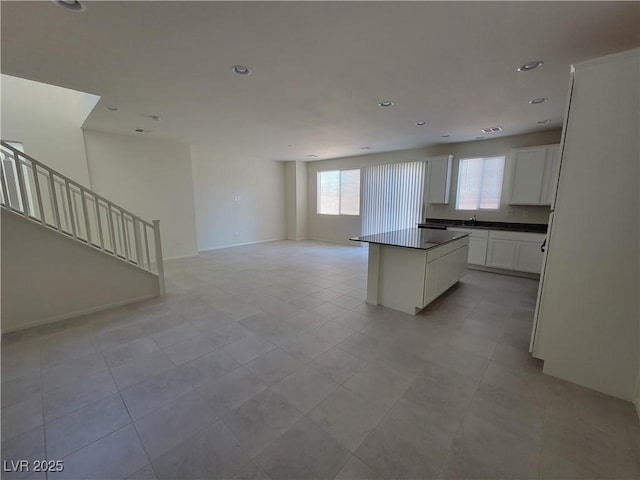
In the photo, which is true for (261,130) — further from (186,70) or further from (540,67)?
(540,67)

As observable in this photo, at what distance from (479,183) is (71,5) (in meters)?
6.37

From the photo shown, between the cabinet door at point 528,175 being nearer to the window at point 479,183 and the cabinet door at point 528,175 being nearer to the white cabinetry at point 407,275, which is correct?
the window at point 479,183

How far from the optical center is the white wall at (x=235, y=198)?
6.80m

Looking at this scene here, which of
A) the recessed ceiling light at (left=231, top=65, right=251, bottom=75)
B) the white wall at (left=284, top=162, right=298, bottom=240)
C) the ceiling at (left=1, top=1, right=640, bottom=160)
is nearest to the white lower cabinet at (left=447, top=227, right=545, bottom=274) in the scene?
the ceiling at (left=1, top=1, right=640, bottom=160)

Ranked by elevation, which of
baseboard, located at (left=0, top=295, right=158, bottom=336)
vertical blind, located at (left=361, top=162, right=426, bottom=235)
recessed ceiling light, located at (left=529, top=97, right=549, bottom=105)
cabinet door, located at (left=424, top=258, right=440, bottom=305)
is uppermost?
recessed ceiling light, located at (left=529, top=97, right=549, bottom=105)

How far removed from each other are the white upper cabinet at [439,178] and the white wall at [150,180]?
5.76 metres

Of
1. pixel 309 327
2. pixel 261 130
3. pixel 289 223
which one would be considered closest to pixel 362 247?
pixel 289 223

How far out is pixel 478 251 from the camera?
16.7 feet

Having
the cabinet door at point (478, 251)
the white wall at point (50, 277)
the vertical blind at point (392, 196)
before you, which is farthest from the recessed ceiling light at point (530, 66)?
the white wall at point (50, 277)

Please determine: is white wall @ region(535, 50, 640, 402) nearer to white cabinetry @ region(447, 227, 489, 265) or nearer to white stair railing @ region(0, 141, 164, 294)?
white cabinetry @ region(447, 227, 489, 265)

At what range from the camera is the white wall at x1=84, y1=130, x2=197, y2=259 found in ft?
16.6

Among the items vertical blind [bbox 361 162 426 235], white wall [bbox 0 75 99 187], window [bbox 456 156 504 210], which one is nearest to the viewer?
white wall [bbox 0 75 99 187]

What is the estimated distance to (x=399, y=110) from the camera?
353 centimetres

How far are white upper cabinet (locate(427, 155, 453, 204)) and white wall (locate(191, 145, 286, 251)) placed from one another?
4.78m
